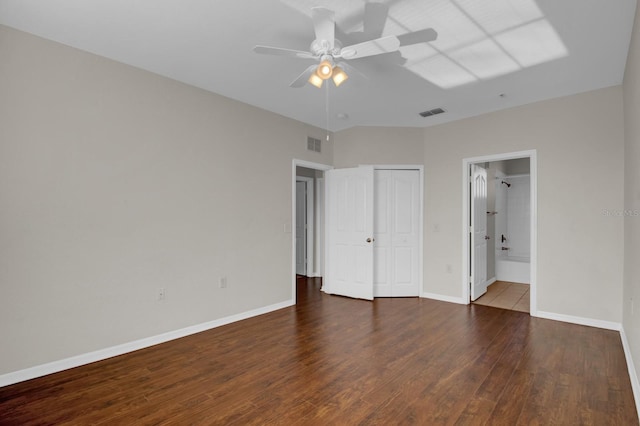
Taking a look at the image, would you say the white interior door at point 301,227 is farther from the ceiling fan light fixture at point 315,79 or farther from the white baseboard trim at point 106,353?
the ceiling fan light fixture at point 315,79

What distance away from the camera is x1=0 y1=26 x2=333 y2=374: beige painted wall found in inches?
101

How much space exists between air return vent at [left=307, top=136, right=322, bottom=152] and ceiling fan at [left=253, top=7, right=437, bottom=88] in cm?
239

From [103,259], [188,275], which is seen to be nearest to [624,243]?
[188,275]

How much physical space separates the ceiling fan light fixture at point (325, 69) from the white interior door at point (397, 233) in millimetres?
2975

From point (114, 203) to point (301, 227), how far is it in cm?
415

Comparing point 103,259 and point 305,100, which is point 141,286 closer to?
point 103,259

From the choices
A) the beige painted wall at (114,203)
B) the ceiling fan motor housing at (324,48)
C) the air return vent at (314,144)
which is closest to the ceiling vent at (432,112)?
the air return vent at (314,144)

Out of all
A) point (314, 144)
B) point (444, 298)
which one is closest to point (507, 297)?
point (444, 298)

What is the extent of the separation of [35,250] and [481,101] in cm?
500

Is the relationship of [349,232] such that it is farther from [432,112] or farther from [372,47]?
[372,47]

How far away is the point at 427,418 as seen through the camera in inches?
81.2

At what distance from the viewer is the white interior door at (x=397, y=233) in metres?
5.20

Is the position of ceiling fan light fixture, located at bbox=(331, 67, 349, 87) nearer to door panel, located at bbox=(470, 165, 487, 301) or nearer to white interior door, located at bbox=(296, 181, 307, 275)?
door panel, located at bbox=(470, 165, 487, 301)

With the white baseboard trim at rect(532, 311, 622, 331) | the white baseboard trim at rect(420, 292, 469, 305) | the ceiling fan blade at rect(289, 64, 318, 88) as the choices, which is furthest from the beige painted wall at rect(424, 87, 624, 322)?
the ceiling fan blade at rect(289, 64, 318, 88)
